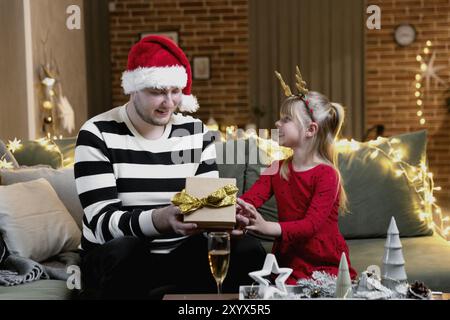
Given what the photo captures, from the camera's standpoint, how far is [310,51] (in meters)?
6.05

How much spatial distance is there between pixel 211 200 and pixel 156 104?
1.46 ft

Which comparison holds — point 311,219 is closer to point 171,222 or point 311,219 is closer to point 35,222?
point 171,222

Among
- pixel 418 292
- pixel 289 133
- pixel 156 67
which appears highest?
pixel 156 67

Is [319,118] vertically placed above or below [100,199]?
above

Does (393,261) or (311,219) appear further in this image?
(311,219)

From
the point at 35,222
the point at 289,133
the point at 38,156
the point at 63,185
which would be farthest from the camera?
the point at 38,156

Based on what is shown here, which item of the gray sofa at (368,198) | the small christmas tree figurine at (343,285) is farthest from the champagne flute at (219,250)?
the gray sofa at (368,198)

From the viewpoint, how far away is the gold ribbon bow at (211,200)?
5.18 ft

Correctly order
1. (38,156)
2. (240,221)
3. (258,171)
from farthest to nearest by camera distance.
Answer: (38,156) < (258,171) < (240,221)

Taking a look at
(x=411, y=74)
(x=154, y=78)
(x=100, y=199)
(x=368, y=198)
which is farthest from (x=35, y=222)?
(x=411, y=74)

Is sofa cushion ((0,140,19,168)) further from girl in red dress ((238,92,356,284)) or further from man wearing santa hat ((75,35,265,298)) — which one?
girl in red dress ((238,92,356,284))

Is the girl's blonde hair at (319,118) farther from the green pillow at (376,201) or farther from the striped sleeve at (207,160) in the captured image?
the green pillow at (376,201)

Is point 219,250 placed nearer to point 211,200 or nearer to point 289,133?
point 211,200


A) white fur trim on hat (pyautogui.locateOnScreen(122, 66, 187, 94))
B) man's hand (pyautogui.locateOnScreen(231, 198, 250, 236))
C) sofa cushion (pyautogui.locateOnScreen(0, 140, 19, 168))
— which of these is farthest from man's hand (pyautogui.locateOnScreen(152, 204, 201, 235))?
sofa cushion (pyautogui.locateOnScreen(0, 140, 19, 168))
